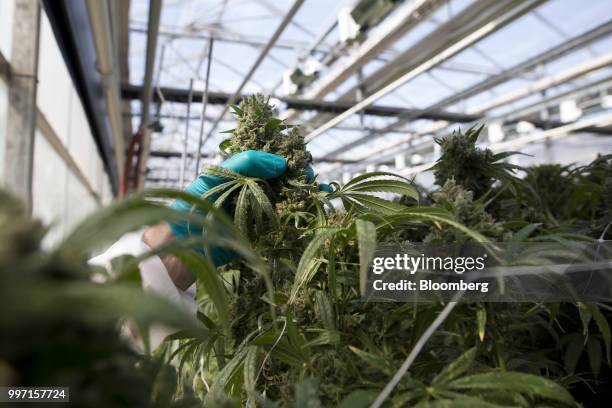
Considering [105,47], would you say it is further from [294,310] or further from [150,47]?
[294,310]

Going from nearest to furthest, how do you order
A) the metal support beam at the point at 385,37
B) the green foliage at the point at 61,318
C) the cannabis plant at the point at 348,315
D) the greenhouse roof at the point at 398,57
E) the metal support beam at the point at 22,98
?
the green foliage at the point at 61,318, the cannabis plant at the point at 348,315, the metal support beam at the point at 22,98, the metal support beam at the point at 385,37, the greenhouse roof at the point at 398,57

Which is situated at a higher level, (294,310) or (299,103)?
(299,103)

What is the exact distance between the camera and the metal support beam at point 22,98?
5.77 ft

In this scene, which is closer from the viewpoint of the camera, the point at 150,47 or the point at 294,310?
the point at 294,310

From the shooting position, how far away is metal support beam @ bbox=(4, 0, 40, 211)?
176 centimetres

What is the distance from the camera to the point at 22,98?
71.4 inches

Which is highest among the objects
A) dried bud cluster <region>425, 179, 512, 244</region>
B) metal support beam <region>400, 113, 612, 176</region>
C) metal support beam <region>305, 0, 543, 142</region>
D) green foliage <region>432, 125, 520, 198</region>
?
metal support beam <region>305, 0, 543, 142</region>

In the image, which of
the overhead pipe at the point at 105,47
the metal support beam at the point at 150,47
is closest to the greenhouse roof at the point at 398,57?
the metal support beam at the point at 150,47

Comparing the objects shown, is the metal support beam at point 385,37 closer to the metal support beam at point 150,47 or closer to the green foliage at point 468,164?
the metal support beam at point 150,47

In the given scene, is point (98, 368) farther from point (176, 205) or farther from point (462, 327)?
point (176, 205)

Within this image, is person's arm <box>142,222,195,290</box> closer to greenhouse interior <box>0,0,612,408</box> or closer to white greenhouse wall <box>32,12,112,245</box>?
greenhouse interior <box>0,0,612,408</box>

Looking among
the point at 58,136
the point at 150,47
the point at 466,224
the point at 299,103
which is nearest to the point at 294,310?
the point at 466,224

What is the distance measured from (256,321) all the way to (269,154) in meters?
0.22

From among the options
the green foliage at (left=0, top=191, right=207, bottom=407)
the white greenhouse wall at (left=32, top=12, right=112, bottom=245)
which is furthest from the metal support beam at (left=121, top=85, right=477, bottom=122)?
the green foliage at (left=0, top=191, right=207, bottom=407)
